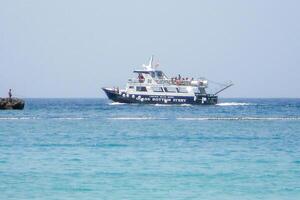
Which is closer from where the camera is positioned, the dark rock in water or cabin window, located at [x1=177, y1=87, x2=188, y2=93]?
the dark rock in water

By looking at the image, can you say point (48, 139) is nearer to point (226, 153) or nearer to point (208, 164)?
point (226, 153)

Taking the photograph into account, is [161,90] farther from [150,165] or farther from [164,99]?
[150,165]

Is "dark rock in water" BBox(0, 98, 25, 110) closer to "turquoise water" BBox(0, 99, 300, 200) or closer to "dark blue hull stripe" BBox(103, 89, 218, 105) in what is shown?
"dark blue hull stripe" BBox(103, 89, 218, 105)

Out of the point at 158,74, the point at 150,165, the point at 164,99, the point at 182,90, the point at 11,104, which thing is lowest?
the point at 150,165

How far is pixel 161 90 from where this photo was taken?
361 feet

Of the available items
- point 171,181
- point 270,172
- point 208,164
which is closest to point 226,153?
point 208,164

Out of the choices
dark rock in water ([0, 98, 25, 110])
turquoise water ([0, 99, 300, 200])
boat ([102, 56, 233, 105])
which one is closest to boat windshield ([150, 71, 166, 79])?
boat ([102, 56, 233, 105])

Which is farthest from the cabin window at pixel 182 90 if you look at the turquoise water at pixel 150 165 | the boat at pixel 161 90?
the turquoise water at pixel 150 165

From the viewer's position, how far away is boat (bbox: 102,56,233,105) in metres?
109

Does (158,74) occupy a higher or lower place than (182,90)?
higher

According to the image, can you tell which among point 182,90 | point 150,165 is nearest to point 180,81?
point 182,90

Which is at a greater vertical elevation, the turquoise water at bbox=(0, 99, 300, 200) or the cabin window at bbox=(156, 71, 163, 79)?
the cabin window at bbox=(156, 71, 163, 79)

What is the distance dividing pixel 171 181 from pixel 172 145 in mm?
13495

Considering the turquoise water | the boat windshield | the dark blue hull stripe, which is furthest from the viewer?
the boat windshield
